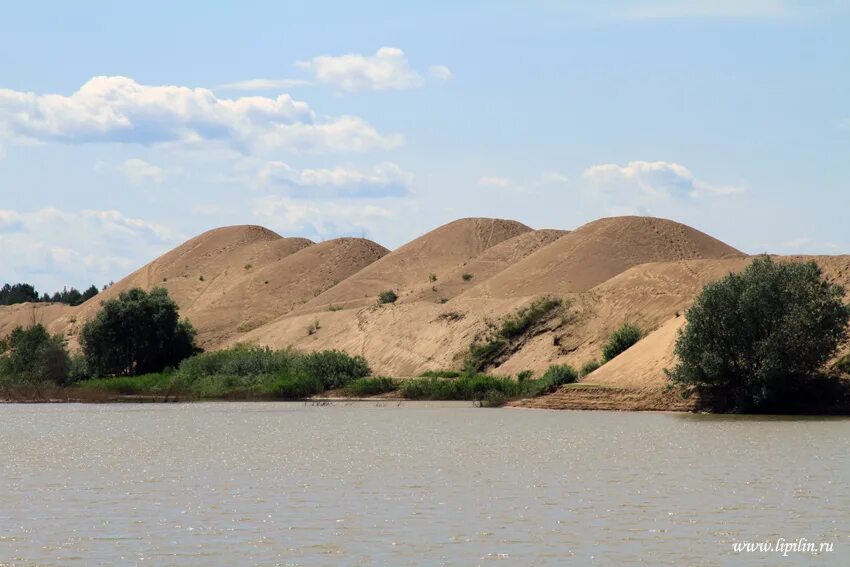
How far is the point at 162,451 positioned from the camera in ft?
109

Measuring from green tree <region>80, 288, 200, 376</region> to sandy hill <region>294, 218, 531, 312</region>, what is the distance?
20946 millimetres

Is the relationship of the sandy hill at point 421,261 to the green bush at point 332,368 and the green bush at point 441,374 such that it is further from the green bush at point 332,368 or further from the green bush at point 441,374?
the green bush at point 332,368

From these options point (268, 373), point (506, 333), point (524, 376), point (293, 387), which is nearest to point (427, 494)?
point (524, 376)

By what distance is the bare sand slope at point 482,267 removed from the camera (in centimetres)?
10050

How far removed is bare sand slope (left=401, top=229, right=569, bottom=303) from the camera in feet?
330

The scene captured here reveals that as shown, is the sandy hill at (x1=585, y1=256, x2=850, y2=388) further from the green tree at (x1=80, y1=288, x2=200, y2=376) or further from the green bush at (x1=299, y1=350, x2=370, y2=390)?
the green tree at (x1=80, y1=288, x2=200, y2=376)

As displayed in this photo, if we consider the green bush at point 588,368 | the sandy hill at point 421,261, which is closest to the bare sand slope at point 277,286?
the sandy hill at point 421,261

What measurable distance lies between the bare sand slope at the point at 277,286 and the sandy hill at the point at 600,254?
25072 mm

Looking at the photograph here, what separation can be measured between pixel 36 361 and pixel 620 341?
34241mm

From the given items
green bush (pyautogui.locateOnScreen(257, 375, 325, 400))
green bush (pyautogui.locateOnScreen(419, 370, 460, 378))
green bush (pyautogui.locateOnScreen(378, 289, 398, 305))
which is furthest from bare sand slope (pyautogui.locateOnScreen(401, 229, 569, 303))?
green bush (pyautogui.locateOnScreen(257, 375, 325, 400))

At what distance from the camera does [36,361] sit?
245 ft

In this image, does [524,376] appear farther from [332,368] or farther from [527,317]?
[527,317]

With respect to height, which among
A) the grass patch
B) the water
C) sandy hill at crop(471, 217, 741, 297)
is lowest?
the water

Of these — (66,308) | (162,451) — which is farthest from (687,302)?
(66,308)
